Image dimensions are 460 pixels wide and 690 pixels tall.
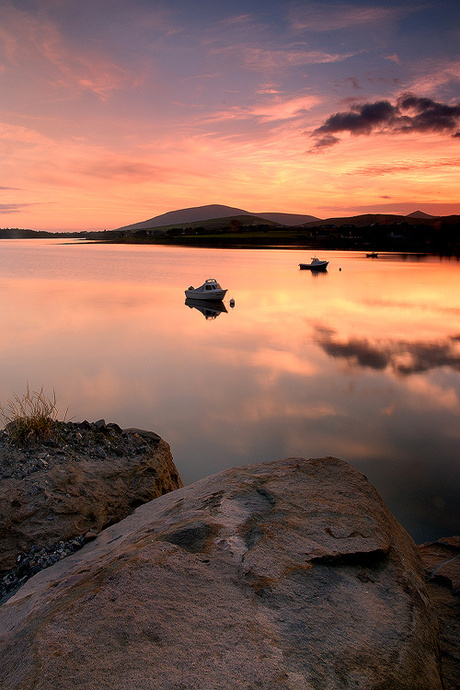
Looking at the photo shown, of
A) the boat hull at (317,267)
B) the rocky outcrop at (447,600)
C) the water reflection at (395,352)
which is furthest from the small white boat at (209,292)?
the boat hull at (317,267)

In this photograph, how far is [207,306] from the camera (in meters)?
38.1

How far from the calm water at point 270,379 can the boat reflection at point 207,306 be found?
1.02 metres

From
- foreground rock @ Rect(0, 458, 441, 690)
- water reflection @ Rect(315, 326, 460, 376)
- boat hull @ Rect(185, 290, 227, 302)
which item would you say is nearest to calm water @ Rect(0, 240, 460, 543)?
water reflection @ Rect(315, 326, 460, 376)

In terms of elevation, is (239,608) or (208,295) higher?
(239,608)

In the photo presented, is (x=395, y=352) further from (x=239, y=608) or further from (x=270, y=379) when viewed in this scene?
(x=239, y=608)

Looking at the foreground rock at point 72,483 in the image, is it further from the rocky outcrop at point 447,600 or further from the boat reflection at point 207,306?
the boat reflection at point 207,306

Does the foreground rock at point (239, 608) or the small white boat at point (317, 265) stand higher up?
the foreground rock at point (239, 608)

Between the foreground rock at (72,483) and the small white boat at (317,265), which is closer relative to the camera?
the foreground rock at (72,483)

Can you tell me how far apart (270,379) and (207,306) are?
21.7 m

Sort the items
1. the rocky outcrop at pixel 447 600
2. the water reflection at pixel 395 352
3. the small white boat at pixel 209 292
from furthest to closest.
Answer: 1. the small white boat at pixel 209 292
2. the water reflection at pixel 395 352
3. the rocky outcrop at pixel 447 600

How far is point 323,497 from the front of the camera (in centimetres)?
464

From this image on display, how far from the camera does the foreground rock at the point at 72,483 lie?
567 cm

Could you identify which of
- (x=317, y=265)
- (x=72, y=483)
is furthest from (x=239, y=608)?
(x=317, y=265)

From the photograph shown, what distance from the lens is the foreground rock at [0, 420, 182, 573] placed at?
5.67 meters
